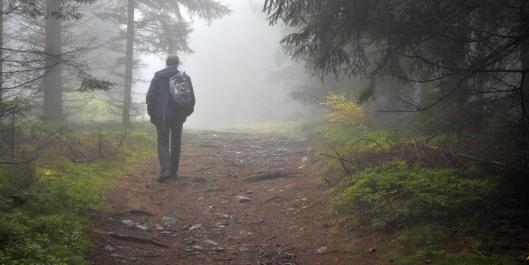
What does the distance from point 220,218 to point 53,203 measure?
2542mm

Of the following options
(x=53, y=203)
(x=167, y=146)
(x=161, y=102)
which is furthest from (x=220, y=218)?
(x=161, y=102)

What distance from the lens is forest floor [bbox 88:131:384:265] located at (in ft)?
17.6

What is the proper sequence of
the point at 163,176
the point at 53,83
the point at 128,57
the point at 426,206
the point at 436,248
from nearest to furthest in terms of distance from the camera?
1. the point at 436,248
2. the point at 426,206
3. the point at 163,176
4. the point at 53,83
5. the point at 128,57

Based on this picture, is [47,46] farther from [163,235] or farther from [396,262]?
[396,262]

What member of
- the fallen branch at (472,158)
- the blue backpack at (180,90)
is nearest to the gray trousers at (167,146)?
the blue backpack at (180,90)

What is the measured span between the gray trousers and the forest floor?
0.38 metres

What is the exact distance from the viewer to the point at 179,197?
821cm

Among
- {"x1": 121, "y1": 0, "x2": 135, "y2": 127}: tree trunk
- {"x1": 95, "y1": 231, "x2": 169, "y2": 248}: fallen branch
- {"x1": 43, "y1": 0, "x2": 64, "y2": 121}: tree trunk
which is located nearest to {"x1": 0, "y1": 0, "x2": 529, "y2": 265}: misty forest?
{"x1": 95, "y1": 231, "x2": 169, "y2": 248}: fallen branch

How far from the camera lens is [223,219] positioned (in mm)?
6980

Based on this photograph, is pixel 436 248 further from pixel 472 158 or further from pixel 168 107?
pixel 168 107

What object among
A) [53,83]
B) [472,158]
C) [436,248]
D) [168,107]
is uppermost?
[53,83]

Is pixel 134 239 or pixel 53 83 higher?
pixel 53 83

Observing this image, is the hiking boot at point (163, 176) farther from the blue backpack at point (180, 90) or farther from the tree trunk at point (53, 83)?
the tree trunk at point (53, 83)

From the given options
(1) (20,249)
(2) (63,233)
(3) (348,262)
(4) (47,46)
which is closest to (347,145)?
(3) (348,262)
